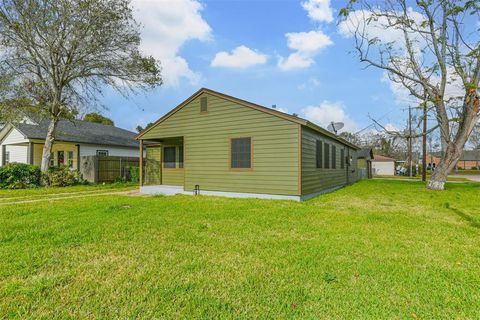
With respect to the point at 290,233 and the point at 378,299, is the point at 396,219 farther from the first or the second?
the point at 378,299

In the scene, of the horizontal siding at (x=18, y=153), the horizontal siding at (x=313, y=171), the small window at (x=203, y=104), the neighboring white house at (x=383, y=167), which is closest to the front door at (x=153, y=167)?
the small window at (x=203, y=104)

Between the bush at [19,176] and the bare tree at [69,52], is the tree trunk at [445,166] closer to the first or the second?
the bare tree at [69,52]

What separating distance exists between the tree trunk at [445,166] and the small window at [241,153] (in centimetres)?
1008

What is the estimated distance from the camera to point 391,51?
14.2 meters

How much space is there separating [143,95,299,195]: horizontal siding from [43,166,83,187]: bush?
6.09 metres

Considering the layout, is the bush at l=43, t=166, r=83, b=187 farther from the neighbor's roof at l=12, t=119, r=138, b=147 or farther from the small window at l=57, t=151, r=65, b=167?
the small window at l=57, t=151, r=65, b=167

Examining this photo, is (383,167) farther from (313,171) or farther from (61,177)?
(61,177)

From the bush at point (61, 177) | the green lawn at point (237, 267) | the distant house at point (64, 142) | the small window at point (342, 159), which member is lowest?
the green lawn at point (237, 267)

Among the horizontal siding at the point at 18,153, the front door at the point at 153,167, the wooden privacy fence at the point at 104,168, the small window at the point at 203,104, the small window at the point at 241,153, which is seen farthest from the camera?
the horizontal siding at the point at 18,153

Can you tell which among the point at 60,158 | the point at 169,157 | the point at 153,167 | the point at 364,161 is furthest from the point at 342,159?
the point at 60,158

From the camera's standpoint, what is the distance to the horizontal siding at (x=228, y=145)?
888 cm

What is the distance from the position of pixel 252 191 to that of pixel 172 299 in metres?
7.08

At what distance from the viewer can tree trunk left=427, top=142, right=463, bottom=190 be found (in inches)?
520

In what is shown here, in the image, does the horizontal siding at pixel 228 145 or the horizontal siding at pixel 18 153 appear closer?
the horizontal siding at pixel 228 145
